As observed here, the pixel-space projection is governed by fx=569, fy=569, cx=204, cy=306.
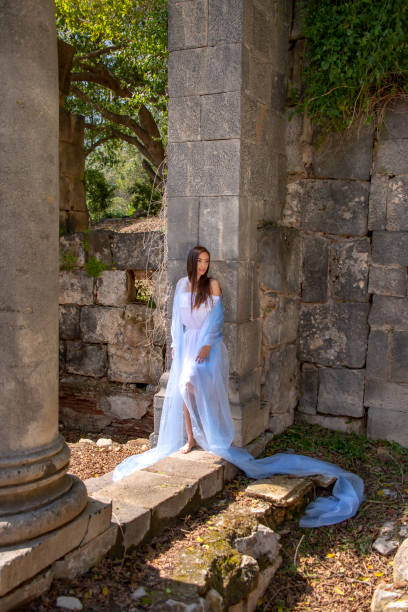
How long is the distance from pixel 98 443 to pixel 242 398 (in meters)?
2.17

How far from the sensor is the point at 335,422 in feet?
17.5

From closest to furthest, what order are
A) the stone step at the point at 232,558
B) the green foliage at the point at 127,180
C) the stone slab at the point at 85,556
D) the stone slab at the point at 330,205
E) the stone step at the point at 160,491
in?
the stone slab at the point at 85,556 < the stone step at the point at 232,558 < the stone step at the point at 160,491 < the stone slab at the point at 330,205 < the green foliage at the point at 127,180

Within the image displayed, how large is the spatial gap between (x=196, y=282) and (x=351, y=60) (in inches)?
87.7

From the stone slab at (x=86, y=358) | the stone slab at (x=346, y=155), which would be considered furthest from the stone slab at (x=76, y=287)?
the stone slab at (x=346, y=155)

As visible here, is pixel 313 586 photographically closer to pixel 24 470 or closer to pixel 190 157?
pixel 24 470

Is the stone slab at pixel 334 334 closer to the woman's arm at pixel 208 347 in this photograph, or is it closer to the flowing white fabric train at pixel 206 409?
the flowing white fabric train at pixel 206 409

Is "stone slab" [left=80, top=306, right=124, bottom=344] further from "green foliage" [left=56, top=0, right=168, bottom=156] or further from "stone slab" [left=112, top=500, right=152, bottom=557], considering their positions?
"green foliage" [left=56, top=0, right=168, bottom=156]

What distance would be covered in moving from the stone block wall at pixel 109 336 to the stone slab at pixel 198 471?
7.10 feet

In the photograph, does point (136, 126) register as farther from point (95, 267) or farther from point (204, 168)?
point (204, 168)

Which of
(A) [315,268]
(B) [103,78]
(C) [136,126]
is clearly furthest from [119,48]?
(A) [315,268]

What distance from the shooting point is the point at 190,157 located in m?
4.66

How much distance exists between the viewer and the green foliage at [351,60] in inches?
175

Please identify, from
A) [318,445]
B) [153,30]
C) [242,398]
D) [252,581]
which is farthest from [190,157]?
[153,30]

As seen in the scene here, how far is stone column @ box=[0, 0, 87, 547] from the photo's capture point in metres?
2.41
